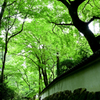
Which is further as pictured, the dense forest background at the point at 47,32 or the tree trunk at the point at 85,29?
the dense forest background at the point at 47,32

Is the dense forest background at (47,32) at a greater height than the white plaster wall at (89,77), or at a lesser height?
greater

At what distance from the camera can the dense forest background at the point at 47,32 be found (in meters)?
7.62

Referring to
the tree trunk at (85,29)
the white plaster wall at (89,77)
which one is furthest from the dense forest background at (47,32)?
the white plaster wall at (89,77)

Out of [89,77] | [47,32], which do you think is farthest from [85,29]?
[47,32]

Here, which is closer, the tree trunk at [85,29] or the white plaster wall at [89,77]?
the white plaster wall at [89,77]

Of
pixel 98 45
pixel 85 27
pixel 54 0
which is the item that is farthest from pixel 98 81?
pixel 54 0

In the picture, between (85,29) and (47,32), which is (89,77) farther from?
(47,32)

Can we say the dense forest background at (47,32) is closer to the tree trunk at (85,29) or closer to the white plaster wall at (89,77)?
the tree trunk at (85,29)

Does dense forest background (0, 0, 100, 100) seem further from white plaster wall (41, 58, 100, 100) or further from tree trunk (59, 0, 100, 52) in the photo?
white plaster wall (41, 58, 100, 100)

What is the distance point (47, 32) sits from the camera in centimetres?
1449

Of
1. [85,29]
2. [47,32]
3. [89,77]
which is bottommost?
[89,77]

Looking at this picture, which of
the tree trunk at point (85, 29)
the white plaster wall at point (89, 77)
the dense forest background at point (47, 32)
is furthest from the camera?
the dense forest background at point (47, 32)

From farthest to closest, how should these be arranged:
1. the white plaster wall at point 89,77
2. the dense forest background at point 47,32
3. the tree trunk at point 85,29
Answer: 1. the dense forest background at point 47,32
2. the tree trunk at point 85,29
3. the white plaster wall at point 89,77

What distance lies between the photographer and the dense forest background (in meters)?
7.62
